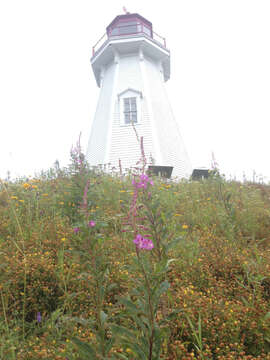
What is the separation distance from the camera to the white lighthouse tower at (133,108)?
13289 millimetres

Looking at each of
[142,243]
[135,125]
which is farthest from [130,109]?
[142,243]

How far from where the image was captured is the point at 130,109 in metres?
14.0

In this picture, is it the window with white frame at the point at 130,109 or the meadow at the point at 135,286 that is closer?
the meadow at the point at 135,286

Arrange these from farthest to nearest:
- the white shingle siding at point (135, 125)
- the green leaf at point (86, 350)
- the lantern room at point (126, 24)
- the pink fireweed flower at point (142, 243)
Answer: the lantern room at point (126, 24)
the white shingle siding at point (135, 125)
the green leaf at point (86, 350)
the pink fireweed flower at point (142, 243)

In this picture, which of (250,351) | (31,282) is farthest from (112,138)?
(250,351)

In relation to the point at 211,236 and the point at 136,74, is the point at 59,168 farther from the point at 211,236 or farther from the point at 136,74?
the point at 136,74

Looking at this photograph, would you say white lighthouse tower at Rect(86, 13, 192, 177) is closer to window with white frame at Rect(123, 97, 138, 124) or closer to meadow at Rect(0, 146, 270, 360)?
window with white frame at Rect(123, 97, 138, 124)

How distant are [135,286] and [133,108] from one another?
12.5 meters

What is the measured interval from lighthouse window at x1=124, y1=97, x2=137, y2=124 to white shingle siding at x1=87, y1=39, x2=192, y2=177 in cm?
24

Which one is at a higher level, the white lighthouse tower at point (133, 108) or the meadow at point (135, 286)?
the white lighthouse tower at point (133, 108)

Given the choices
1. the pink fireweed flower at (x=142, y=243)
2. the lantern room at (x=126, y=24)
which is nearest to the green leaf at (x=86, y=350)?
the pink fireweed flower at (x=142, y=243)

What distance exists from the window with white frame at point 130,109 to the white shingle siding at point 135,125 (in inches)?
8.3

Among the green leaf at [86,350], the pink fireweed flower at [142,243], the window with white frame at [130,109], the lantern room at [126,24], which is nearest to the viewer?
the pink fireweed flower at [142,243]

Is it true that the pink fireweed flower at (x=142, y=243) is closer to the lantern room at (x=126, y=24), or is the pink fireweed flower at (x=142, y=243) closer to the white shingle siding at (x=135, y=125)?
the white shingle siding at (x=135, y=125)
